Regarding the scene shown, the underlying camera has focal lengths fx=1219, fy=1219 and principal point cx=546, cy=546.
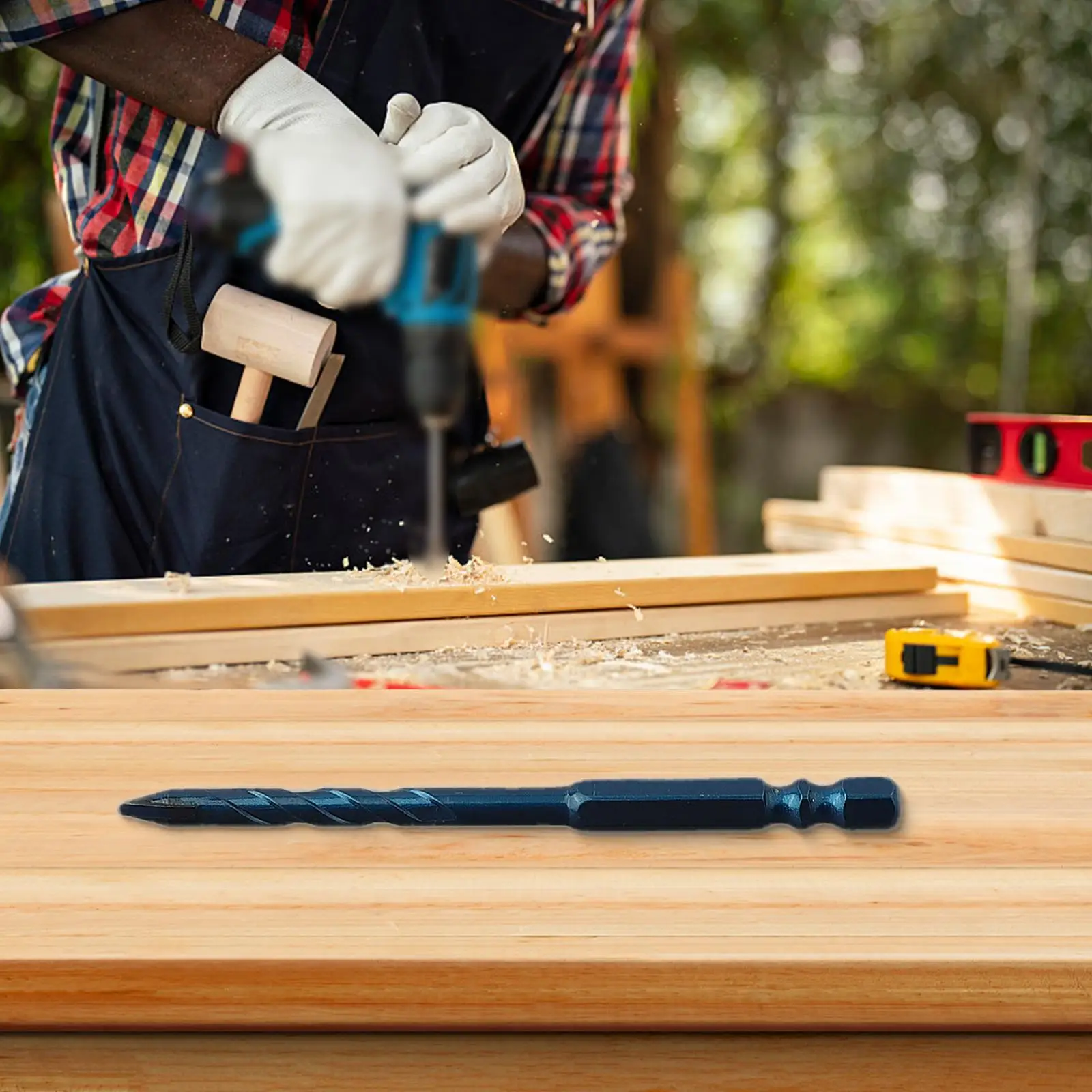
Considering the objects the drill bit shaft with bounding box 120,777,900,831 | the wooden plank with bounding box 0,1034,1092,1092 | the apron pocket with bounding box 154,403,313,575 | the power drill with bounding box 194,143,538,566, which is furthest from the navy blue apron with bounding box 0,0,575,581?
the wooden plank with bounding box 0,1034,1092,1092

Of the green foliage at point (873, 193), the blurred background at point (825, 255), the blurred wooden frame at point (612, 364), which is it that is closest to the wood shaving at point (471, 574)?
the blurred wooden frame at point (612, 364)

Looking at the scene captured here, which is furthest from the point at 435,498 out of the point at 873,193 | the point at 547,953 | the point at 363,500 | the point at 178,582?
the point at 873,193

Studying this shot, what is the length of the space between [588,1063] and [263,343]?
1.57ft

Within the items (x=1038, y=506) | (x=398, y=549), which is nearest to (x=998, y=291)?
(x=1038, y=506)

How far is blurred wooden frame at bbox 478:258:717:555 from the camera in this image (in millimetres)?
2027

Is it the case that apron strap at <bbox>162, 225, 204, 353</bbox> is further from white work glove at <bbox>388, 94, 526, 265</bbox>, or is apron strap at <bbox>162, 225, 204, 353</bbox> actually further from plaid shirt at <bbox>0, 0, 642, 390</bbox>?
white work glove at <bbox>388, 94, 526, 265</bbox>

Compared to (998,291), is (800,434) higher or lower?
lower

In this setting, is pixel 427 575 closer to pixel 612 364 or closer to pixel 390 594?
pixel 390 594

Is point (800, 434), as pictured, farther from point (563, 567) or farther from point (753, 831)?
point (753, 831)

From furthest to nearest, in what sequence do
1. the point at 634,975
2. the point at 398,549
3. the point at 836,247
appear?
the point at 836,247, the point at 398,549, the point at 634,975

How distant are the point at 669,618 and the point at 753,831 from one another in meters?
0.40

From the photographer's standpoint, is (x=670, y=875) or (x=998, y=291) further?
(x=998, y=291)

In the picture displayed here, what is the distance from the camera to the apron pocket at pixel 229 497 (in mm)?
796

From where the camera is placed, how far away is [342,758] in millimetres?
610
